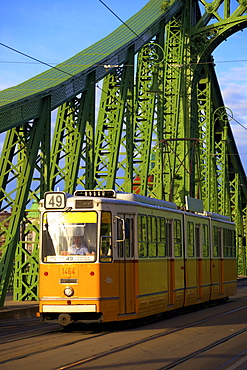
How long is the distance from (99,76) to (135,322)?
36.7 ft

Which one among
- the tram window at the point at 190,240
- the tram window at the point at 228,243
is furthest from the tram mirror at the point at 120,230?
the tram window at the point at 228,243

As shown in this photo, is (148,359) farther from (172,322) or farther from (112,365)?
(172,322)

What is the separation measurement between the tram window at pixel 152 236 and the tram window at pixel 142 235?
11.7 inches

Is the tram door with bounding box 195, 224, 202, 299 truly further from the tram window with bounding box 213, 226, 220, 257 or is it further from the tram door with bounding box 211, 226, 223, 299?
the tram window with bounding box 213, 226, 220, 257

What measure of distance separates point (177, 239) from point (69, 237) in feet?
15.6

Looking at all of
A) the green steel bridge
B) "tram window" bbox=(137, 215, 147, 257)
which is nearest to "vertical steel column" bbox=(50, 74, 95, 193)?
the green steel bridge

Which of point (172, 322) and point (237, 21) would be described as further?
point (237, 21)

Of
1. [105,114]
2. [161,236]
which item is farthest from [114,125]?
[161,236]

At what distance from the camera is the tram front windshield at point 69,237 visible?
15570 mm

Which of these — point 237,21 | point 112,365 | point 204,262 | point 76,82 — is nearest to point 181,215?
point 204,262

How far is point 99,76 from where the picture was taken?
26438 millimetres

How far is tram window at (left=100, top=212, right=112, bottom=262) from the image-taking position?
15.6 meters

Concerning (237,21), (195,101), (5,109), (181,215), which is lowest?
(181,215)

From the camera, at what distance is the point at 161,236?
18.4 metres
